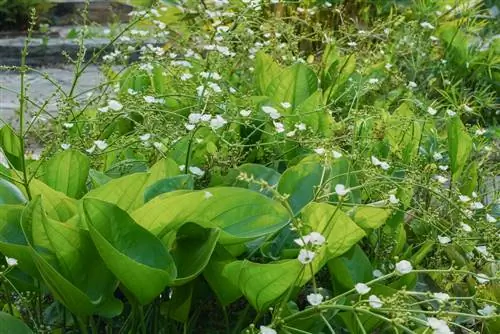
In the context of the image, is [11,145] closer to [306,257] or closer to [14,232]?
[14,232]

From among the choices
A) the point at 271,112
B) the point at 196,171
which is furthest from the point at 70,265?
the point at 271,112

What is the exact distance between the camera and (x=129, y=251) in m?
1.51

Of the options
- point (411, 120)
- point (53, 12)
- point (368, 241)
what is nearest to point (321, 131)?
point (411, 120)

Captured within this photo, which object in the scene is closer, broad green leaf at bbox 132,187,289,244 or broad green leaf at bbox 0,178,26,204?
broad green leaf at bbox 132,187,289,244

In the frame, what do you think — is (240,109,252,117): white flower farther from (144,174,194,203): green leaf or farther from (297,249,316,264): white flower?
(297,249,316,264): white flower

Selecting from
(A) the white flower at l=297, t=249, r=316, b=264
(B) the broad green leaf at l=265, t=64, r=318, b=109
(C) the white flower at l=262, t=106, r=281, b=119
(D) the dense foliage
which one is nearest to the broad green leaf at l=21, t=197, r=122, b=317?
(D) the dense foliage

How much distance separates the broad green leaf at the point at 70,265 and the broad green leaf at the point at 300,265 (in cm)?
25

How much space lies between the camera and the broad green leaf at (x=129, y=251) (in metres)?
1.41

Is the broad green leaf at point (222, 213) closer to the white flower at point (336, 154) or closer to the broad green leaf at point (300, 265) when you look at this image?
the broad green leaf at point (300, 265)

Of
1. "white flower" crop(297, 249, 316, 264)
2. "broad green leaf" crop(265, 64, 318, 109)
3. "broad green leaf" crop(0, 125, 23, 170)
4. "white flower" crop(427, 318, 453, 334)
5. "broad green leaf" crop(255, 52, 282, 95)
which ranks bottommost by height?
"broad green leaf" crop(255, 52, 282, 95)

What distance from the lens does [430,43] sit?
385 cm

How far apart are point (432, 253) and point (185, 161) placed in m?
0.73

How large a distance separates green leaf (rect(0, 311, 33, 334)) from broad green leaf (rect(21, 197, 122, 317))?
98 millimetres

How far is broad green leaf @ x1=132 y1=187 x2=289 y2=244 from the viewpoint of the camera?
152cm
